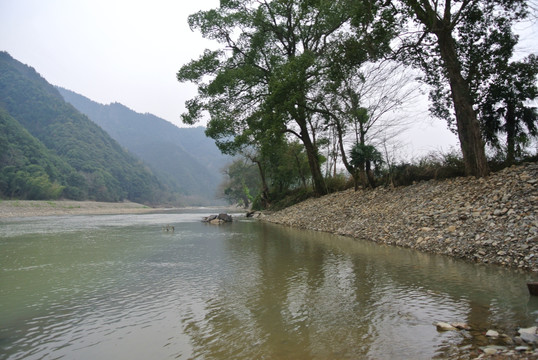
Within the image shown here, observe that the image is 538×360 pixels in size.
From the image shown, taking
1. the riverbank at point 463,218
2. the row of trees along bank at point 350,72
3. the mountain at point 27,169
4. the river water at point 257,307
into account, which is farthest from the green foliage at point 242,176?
the river water at point 257,307

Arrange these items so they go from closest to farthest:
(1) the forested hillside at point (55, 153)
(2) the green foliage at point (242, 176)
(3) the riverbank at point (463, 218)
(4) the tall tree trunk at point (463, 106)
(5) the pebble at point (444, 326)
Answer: (5) the pebble at point (444, 326)
(3) the riverbank at point (463, 218)
(4) the tall tree trunk at point (463, 106)
(2) the green foliage at point (242, 176)
(1) the forested hillside at point (55, 153)

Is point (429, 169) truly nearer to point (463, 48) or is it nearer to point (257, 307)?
point (463, 48)

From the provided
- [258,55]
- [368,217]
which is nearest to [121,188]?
[258,55]

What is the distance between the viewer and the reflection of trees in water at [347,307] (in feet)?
11.2

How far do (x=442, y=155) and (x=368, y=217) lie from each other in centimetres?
396

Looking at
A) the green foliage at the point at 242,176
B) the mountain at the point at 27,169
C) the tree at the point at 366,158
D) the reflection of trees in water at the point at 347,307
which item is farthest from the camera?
the mountain at the point at 27,169

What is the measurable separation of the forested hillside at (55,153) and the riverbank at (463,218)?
7291 cm

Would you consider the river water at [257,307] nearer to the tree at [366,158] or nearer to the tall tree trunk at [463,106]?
the tall tree trunk at [463,106]

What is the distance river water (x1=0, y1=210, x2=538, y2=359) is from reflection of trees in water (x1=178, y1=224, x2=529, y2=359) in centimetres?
2

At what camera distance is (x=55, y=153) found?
3671 inches

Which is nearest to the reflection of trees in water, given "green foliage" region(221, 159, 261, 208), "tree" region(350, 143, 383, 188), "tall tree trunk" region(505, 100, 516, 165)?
"tall tree trunk" region(505, 100, 516, 165)

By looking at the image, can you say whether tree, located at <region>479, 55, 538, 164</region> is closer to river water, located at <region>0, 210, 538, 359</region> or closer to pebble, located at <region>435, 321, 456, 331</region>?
river water, located at <region>0, 210, 538, 359</region>

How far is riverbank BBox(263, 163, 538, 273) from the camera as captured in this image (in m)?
6.84

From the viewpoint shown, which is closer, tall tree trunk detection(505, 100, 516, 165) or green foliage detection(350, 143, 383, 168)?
tall tree trunk detection(505, 100, 516, 165)
